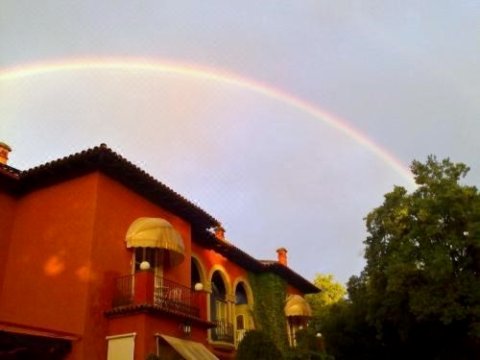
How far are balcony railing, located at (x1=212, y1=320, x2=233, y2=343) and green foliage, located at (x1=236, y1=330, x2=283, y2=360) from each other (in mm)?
8880

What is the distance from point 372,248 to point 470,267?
4617mm

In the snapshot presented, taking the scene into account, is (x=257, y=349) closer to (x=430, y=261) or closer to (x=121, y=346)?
(x=121, y=346)

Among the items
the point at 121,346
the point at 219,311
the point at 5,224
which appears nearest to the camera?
the point at 121,346

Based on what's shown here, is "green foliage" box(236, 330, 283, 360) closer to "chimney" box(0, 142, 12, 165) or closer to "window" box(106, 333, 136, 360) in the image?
"window" box(106, 333, 136, 360)

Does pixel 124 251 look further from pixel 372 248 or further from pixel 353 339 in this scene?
pixel 353 339

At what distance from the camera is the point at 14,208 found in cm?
1661

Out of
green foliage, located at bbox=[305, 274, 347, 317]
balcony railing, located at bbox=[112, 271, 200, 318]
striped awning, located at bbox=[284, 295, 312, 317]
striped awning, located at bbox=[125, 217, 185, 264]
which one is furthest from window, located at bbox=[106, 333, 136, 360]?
green foliage, located at bbox=[305, 274, 347, 317]

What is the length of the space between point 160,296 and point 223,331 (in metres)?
7.01

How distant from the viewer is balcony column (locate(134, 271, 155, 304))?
46.5 feet

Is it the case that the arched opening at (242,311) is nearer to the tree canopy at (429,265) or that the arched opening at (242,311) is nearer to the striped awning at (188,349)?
the tree canopy at (429,265)

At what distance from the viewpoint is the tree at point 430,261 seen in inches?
819

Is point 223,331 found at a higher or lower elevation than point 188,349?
higher

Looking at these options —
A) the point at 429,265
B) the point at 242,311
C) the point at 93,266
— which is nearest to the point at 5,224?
the point at 93,266

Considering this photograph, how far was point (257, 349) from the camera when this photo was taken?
1223cm
